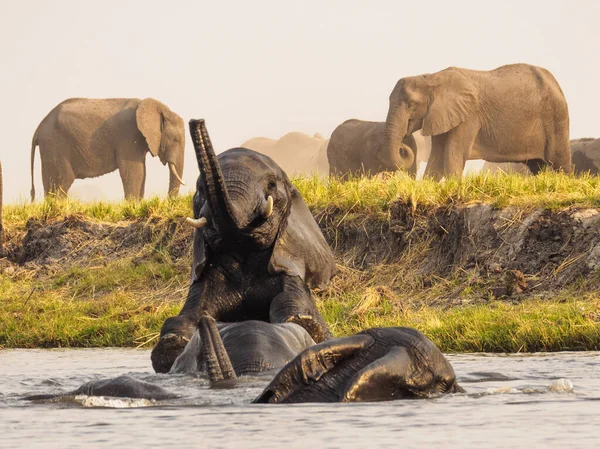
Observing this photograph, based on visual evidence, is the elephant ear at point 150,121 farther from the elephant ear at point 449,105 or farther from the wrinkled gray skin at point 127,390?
the wrinkled gray skin at point 127,390

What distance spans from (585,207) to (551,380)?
5718mm

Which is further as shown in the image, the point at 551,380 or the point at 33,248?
the point at 33,248

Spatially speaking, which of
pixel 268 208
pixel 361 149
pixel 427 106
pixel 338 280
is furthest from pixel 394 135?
pixel 268 208

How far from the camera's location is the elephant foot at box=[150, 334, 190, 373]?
691 centimetres

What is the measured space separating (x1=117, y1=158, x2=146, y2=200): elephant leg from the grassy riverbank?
930cm

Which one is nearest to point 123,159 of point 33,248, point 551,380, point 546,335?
point 33,248

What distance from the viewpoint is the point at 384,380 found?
16.5ft

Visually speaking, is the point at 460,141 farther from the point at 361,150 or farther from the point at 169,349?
the point at 169,349

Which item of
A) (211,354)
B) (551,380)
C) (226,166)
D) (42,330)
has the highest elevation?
(226,166)

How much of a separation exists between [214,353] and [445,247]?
7374 mm

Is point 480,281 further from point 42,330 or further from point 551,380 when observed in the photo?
point 551,380

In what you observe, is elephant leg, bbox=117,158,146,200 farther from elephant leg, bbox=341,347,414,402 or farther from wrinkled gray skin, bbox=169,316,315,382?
elephant leg, bbox=341,347,414,402

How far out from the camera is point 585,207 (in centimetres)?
1200

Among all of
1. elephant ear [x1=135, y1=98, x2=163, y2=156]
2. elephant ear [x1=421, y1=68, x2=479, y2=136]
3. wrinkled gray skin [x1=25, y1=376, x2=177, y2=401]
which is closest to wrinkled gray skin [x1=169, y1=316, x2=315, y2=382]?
wrinkled gray skin [x1=25, y1=376, x2=177, y2=401]
